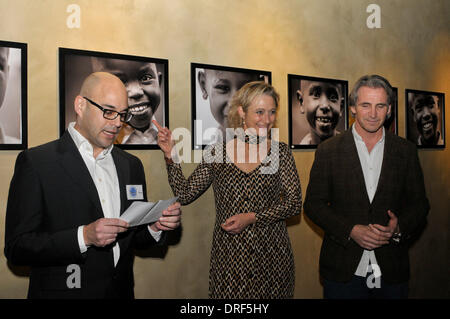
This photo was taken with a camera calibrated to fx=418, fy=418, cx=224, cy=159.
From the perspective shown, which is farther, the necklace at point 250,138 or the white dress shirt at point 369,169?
the necklace at point 250,138

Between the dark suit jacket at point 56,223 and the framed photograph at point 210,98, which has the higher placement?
the framed photograph at point 210,98

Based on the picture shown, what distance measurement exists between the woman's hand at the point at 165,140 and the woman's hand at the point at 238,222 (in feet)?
2.37

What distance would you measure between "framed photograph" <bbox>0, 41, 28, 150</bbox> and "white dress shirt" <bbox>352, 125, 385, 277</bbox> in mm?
2147

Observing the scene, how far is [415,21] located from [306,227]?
9.38ft

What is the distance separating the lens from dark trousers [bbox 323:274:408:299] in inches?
102

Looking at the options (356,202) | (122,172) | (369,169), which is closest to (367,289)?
(356,202)

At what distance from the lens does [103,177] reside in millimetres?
2213

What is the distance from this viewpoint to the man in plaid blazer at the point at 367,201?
2578 millimetres

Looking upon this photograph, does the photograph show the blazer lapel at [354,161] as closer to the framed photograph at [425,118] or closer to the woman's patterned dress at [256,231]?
the woman's patterned dress at [256,231]

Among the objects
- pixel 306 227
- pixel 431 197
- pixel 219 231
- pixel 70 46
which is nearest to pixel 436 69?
pixel 431 197

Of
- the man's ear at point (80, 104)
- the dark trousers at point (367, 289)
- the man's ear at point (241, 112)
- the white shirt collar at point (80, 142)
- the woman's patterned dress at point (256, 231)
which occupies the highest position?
the man's ear at point (241, 112)

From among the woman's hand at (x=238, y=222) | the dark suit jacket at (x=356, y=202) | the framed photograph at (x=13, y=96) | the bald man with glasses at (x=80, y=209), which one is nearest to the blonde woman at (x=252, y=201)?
the woman's hand at (x=238, y=222)

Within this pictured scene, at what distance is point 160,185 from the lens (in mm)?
3273

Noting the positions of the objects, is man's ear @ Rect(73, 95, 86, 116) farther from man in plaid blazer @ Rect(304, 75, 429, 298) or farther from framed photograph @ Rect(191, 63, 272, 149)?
man in plaid blazer @ Rect(304, 75, 429, 298)
